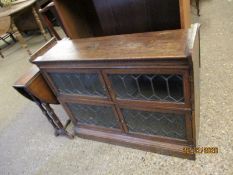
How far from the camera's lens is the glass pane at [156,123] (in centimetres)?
126

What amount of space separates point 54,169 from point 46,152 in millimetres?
210

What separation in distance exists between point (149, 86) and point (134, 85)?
0.09 metres

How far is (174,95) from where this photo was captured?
1127mm

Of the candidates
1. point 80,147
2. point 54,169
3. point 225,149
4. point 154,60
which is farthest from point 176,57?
point 54,169

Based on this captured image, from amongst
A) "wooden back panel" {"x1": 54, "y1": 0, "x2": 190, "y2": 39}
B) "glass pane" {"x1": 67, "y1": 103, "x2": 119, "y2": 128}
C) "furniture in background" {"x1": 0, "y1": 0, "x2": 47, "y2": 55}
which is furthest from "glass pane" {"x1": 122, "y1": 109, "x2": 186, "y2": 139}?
"furniture in background" {"x1": 0, "y1": 0, "x2": 47, "y2": 55}

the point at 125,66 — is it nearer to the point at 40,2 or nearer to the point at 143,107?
the point at 143,107

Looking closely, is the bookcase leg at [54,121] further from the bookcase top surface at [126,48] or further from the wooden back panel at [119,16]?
the wooden back panel at [119,16]

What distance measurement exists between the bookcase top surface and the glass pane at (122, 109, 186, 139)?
410 millimetres

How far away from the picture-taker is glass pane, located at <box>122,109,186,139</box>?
1.26 meters

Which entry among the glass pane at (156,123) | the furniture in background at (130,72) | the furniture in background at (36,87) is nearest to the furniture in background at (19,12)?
the furniture in background at (36,87)

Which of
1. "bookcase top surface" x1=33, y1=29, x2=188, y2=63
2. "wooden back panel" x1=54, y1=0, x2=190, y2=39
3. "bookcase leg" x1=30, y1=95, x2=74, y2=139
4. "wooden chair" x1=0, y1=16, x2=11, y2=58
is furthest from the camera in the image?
"wooden chair" x1=0, y1=16, x2=11, y2=58
